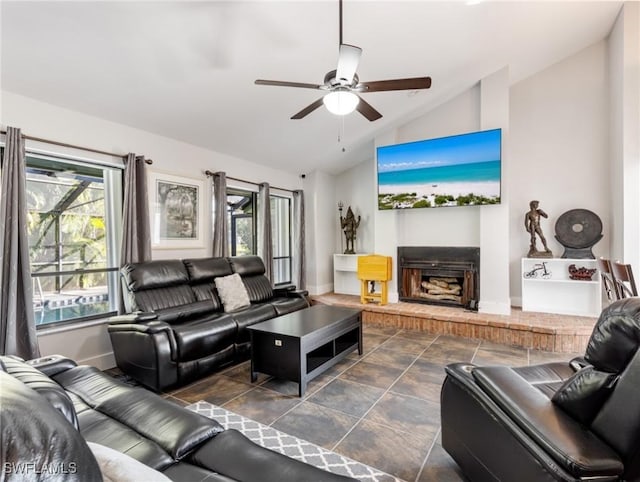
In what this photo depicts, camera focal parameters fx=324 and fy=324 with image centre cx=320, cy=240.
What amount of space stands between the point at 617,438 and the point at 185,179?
4.48m

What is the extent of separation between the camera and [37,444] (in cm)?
61

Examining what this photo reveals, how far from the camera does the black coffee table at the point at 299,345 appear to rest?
271cm

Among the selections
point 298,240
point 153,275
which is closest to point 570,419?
point 153,275

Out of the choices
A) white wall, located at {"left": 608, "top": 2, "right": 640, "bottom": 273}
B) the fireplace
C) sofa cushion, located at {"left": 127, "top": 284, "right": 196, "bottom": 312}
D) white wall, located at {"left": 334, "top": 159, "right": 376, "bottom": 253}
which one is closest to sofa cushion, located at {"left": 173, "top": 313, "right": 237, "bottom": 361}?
sofa cushion, located at {"left": 127, "top": 284, "right": 196, "bottom": 312}

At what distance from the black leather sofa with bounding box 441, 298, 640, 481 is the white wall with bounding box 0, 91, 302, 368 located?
139 inches

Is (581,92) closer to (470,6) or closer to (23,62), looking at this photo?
(470,6)

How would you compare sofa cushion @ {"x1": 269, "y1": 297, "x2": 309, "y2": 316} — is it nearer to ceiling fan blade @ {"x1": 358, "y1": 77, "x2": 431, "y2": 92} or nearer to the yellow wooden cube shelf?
the yellow wooden cube shelf

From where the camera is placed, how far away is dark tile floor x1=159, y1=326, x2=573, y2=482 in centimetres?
198

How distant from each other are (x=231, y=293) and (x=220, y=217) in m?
1.21

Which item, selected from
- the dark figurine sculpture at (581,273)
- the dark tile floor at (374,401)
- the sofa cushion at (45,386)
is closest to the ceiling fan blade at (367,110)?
the dark tile floor at (374,401)

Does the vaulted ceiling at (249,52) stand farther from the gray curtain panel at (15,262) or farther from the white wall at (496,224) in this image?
the gray curtain panel at (15,262)

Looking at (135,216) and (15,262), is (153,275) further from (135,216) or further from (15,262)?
(15,262)

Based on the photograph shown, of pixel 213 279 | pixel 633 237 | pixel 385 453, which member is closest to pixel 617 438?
pixel 385 453

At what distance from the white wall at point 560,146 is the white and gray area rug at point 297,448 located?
4.27m
